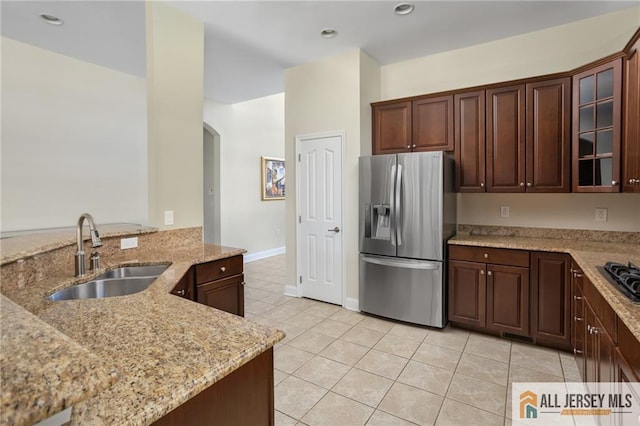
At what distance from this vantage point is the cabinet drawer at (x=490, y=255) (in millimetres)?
2861

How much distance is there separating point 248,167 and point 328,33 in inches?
134

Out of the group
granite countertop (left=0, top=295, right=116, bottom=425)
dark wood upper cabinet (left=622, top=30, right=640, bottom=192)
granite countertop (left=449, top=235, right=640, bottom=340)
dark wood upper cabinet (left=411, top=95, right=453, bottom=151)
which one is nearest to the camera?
granite countertop (left=0, top=295, right=116, bottom=425)

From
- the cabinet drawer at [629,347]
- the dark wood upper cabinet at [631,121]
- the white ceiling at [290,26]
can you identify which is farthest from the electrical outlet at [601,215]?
the cabinet drawer at [629,347]

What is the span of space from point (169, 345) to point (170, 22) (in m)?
2.73

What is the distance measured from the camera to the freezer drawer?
3164mm

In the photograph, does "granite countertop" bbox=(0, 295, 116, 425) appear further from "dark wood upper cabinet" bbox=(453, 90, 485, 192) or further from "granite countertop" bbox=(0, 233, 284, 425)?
"dark wood upper cabinet" bbox=(453, 90, 485, 192)

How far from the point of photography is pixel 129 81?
4.20 meters

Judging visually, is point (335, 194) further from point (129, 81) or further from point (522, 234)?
point (129, 81)

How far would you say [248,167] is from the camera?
6.23 m

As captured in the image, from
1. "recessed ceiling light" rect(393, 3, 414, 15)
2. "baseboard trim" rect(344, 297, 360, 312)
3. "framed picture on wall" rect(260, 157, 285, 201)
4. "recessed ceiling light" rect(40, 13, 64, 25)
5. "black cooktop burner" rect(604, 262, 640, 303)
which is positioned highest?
"recessed ceiling light" rect(393, 3, 414, 15)

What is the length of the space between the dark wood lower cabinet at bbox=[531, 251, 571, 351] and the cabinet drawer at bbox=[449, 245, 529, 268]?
9 cm

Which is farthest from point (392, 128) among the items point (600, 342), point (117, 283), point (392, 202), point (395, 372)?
point (117, 283)

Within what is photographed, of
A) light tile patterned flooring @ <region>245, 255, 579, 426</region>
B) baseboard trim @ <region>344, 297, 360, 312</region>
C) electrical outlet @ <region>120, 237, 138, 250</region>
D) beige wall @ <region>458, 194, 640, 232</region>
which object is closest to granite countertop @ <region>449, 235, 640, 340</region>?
beige wall @ <region>458, 194, 640, 232</region>

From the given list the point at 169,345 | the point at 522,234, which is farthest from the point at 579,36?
the point at 169,345
